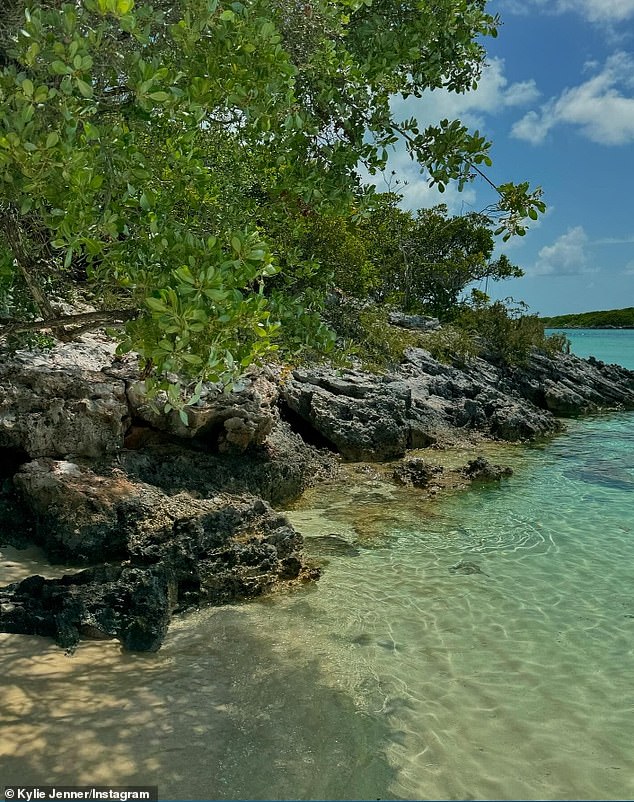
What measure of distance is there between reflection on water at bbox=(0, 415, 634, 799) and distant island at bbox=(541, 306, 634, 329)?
161 meters

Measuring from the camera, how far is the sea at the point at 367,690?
171 inches

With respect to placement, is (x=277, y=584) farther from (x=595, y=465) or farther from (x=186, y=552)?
(x=595, y=465)

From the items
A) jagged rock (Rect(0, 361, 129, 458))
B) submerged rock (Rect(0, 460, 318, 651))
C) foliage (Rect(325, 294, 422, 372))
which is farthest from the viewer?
foliage (Rect(325, 294, 422, 372))

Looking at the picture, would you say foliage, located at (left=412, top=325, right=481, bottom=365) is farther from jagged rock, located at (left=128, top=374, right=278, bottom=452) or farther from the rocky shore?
jagged rock, located at (left=128, top=374, right=278, bottom=452)

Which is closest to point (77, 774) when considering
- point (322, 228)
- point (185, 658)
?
point (185, 658)

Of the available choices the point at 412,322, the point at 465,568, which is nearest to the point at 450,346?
the point at 412,322

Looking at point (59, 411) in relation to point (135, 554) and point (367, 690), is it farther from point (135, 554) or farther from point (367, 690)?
point (367, 690)

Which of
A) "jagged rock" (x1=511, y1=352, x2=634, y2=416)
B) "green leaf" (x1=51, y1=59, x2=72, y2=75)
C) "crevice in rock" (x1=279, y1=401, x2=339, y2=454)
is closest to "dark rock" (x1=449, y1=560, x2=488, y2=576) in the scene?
"crevice in rock" (x1=279, y1=401, x2=339, y2=454)

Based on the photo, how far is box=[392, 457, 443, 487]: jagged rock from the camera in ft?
41.9

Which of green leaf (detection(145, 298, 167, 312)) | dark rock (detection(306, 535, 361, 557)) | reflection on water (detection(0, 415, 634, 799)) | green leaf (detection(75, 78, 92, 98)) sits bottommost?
reflection on water (detection(0, 415, 634, 799))

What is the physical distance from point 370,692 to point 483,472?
8.76 meters

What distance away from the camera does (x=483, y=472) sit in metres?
13.6

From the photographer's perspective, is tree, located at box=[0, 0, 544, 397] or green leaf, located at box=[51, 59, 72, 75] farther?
tree, located at box=[0, 0, 544, 397]

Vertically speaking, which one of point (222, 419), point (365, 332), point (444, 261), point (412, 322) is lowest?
point (222, 419)
